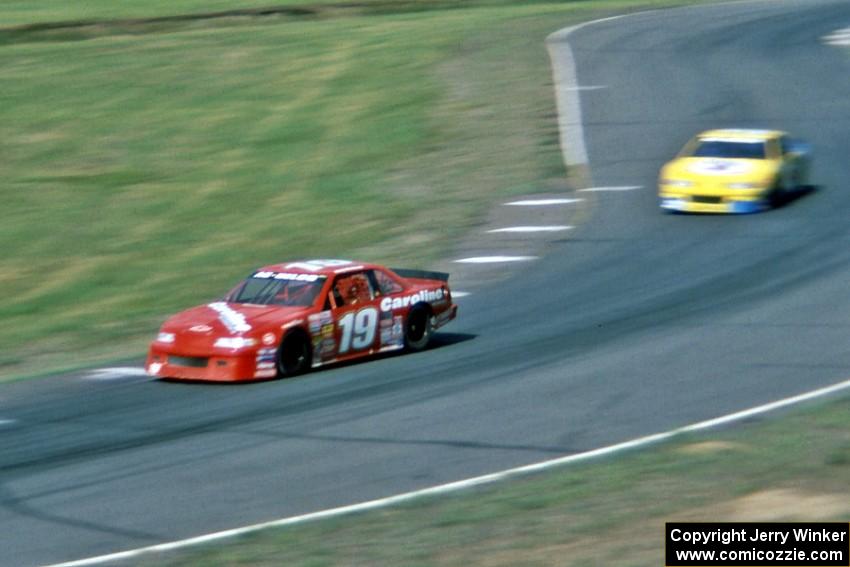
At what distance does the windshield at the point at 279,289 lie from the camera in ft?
48.5

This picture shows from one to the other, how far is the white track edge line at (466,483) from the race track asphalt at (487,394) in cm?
19

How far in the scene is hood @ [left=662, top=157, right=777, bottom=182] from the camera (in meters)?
22.8

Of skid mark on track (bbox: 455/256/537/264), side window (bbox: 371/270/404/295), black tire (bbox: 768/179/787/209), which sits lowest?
black tire (bbox: 768/179/787/209)

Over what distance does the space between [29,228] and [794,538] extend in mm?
19508

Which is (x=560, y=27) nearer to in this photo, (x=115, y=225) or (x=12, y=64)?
(x=12, y=64)

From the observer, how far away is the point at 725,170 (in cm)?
2305

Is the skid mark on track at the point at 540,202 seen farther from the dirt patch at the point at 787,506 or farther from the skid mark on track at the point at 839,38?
the skid mark on track at the point at 839,38

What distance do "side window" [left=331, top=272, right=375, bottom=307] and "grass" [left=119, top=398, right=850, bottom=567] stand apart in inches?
222

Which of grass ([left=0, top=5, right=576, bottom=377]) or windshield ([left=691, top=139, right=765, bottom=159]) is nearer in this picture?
grass ([left=0, top=5, right=576, bottom=377])

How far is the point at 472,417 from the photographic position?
1175cm

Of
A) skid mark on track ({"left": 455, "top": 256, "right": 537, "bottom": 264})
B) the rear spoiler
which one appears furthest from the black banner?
skid mark on track ({"left": 455, "top": 256, "right": 537, "bottom": 264})

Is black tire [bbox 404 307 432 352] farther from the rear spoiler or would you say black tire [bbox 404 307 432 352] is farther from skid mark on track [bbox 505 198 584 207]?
skid mark on track [bbox 505 198 584 207]

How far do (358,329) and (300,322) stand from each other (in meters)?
0.85

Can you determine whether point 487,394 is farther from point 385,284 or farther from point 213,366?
point 385,284
